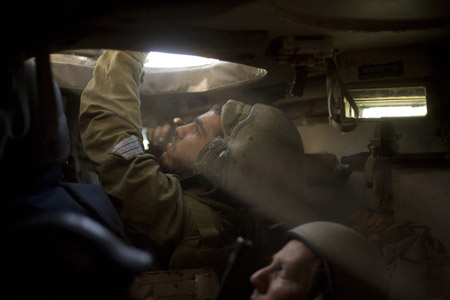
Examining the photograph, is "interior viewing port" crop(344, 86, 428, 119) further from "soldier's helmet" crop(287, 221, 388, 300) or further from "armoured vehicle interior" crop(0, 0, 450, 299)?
"soldier's helmet" crop(287, 221, 388, 300)

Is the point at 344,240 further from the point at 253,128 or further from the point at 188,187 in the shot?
the point at 188,187

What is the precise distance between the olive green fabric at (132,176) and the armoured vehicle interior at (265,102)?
0.51ft

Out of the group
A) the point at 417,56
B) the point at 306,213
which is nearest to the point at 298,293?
the point at 306,213

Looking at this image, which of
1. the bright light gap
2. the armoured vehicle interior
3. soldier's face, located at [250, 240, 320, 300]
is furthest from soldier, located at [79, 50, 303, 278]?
soldier's face, located at [250, 240, 320, 300]

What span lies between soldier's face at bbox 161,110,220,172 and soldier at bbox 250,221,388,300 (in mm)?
1124

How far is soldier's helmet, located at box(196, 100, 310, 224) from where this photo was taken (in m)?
2.75

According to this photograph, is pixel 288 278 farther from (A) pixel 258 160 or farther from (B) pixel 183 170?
(B) pixel 183 170

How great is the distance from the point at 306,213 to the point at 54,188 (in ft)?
5.11

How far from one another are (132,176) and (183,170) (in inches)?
19.2

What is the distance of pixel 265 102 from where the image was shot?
342cm

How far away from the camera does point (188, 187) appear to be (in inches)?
118

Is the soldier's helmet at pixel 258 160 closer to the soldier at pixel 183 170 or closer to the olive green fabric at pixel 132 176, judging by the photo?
the soldier at pixel 183 170

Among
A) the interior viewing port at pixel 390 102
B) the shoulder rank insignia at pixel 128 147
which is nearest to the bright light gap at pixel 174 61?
the shoulder rank insignia at pixel 128 147

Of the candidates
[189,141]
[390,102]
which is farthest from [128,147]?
[390,102]
